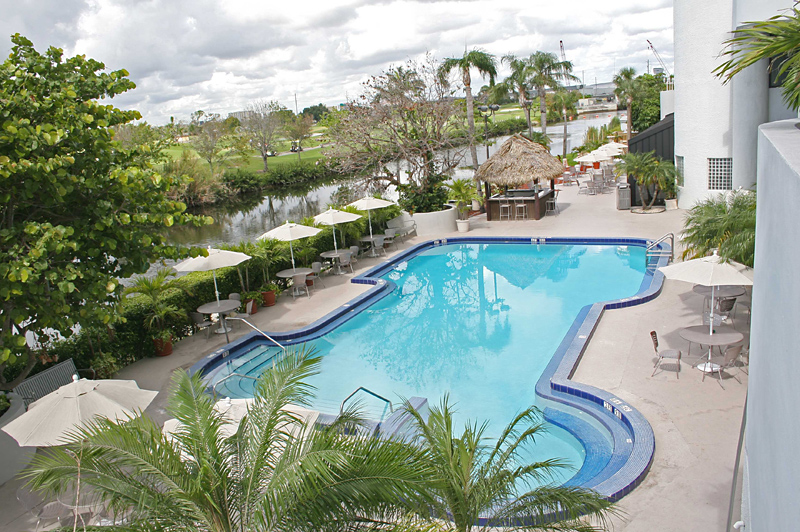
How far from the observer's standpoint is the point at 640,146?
24656 mm

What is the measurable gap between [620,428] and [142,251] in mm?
7694

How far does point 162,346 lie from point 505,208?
1553 cm

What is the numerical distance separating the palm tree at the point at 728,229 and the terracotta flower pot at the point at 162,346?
37.2ft

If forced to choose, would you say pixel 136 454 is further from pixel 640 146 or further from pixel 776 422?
pixel 640 146

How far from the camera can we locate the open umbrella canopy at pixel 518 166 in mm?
24000

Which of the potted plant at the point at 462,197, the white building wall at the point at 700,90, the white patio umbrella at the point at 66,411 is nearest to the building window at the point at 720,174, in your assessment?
the white building wall at the point at 700,90

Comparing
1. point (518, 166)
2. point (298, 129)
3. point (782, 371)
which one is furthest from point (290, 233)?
point (298, 129)

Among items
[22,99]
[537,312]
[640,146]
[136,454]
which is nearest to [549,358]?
[537,312]

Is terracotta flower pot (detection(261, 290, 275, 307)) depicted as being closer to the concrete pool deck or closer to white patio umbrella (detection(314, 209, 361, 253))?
the concrete pool deck

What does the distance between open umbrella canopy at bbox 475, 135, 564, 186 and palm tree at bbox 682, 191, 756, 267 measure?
36.5ft

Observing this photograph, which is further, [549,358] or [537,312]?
[537,312]

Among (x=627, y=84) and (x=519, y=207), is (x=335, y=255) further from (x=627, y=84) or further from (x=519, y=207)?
(x=627, y=84)

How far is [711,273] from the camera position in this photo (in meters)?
10.4

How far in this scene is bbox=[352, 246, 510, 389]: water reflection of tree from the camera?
1270 centimetres
